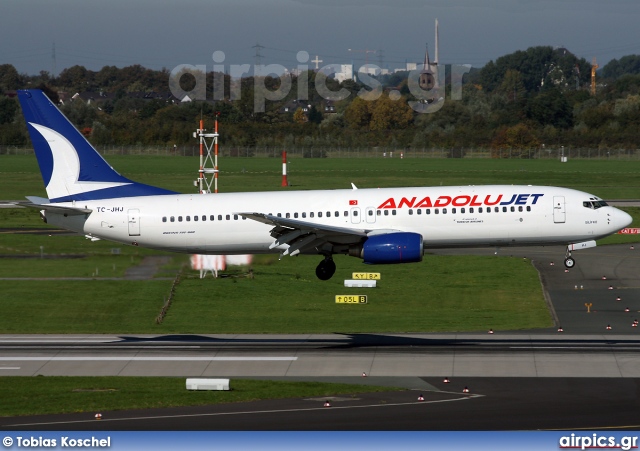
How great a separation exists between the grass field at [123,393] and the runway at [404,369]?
1.23 m

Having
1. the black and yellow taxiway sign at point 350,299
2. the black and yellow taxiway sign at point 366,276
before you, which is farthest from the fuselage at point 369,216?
the black and yellow taxiway sign at point 366,276

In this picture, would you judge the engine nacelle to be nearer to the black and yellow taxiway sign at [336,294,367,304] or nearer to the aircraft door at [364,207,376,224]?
the aircraft door at [364,207,376,224]

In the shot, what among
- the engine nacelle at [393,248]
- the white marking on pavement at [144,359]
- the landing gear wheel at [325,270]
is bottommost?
the white marking on pavement at [144,359]

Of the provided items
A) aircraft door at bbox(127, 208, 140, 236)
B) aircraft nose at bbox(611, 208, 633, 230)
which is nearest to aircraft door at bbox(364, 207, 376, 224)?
aircraft door at bbox(127, 208, 140, 236)

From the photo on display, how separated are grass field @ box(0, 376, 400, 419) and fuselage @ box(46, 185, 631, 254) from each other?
1114 centimetres

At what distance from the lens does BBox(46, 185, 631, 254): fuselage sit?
60562 millimetres

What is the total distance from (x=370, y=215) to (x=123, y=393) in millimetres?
18628

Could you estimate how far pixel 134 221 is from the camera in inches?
2459

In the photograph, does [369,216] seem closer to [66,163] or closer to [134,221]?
[134,221]

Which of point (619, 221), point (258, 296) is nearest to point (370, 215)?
point (619, 221)

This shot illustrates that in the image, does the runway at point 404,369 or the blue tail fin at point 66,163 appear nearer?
the runway at point 404,369

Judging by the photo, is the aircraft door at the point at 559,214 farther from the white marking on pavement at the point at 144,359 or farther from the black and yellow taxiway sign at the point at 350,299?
the black and yellow taxiway sign at the point at 350,299

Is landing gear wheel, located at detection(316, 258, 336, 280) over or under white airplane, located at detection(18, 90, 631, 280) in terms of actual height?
under

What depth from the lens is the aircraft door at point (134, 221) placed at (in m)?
62.5
